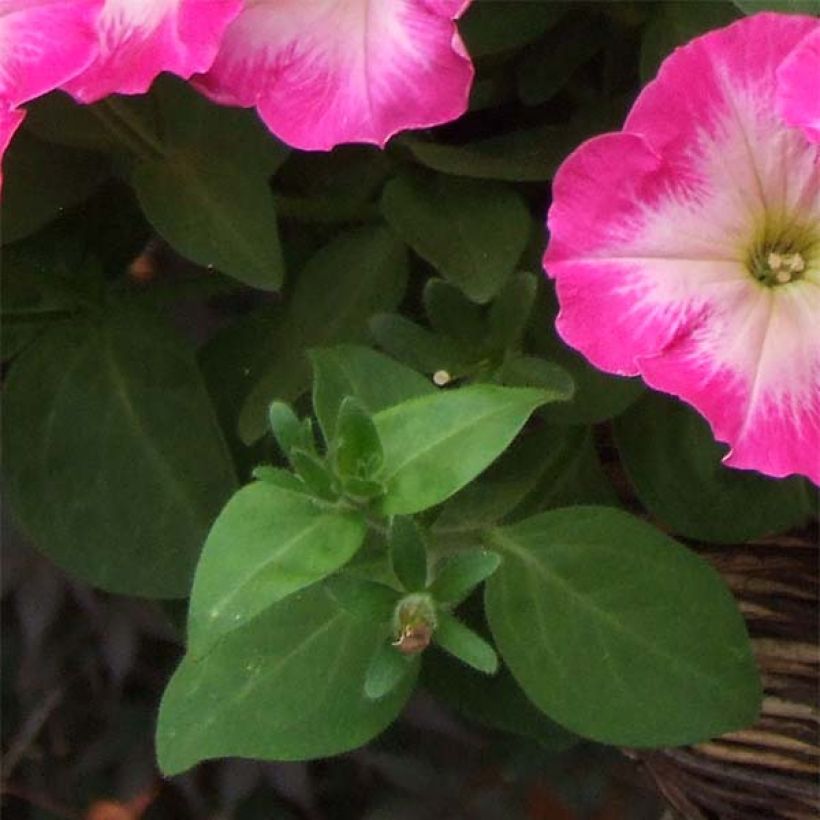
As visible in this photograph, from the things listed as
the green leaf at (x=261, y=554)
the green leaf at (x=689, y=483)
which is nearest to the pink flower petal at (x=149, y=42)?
the green leaf at (x=261, y=554)

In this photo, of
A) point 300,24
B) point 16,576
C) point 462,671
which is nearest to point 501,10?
point 300,24

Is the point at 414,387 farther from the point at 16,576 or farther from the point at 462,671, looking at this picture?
the point at 16,576

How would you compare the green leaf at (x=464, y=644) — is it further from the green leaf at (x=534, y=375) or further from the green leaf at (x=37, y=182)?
the green leaf at (x=37, y=182)

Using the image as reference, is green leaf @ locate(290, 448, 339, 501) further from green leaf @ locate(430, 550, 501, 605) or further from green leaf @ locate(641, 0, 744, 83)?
green leaf @ locate(641, 0, 744, 83)

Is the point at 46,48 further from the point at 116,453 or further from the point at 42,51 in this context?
the point at 116,453

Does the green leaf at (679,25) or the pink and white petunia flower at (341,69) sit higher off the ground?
the pink and white petunia flower at (341,69)

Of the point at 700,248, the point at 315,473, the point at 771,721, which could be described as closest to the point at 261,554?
the point at 315,473

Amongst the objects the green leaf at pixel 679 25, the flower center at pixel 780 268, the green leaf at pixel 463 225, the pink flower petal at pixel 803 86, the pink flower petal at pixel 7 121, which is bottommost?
the green leaf at pixel 463 225

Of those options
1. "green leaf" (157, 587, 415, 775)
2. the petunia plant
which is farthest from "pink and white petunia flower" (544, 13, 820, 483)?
"green leaf" (157, 587, 415, 775)
